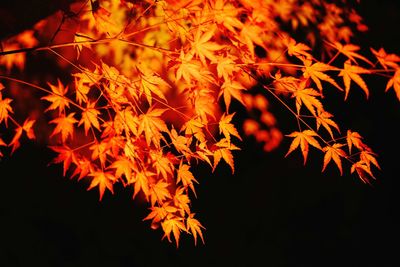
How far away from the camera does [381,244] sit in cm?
459

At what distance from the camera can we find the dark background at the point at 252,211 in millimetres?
3846

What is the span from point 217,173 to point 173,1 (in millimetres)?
2232

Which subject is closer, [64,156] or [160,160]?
[64,156]

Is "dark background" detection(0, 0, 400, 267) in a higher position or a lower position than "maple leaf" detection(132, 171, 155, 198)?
lower

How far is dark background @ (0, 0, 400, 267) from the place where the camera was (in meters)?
3.85

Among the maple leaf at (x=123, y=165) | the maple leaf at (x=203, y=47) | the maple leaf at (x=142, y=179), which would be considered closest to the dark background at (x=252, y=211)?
the maple leaf at (x=142, y=179)

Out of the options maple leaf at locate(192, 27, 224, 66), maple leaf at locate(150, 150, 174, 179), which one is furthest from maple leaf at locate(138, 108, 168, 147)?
maple leaf at locate(192, 27, 224, 66)

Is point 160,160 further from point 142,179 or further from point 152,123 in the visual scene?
point 152,123

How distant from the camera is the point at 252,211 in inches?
175

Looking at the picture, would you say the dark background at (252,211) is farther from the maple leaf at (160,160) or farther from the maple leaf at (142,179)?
the maple leaf at (160,160)

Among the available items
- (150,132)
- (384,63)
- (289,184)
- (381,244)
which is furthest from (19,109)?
(381,244)

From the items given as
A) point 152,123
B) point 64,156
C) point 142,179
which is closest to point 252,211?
point 142,179

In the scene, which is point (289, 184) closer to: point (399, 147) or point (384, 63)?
point (399, 147)

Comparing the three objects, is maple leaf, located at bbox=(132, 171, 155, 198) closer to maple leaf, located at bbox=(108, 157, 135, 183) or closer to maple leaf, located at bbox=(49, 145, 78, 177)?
maple leaf, located at bbox=(108, 157, 135, 183)
